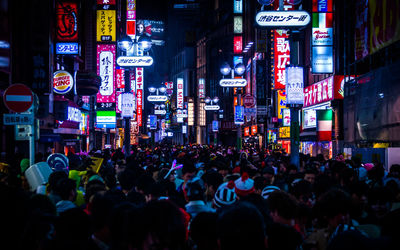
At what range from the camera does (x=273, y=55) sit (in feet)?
114

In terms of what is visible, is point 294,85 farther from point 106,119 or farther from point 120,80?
point 120,80

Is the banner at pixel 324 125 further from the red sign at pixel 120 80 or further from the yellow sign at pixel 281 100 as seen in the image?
the red sign at pixel 120 80

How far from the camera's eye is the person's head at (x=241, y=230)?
3.04 m

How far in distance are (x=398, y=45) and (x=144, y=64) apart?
11.1 metres

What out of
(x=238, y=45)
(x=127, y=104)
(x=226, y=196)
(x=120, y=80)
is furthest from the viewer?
(x=238, y=45)

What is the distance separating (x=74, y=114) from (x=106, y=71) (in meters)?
4.25

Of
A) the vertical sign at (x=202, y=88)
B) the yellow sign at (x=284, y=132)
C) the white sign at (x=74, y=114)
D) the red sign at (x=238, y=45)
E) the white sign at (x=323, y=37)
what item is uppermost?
the red sign at (x=238, y=45)

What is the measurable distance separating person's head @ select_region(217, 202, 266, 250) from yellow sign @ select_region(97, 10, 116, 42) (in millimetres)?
29114

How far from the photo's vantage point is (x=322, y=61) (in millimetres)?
26594

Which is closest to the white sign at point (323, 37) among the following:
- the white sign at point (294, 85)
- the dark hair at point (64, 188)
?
the white sign at point (294, 85)

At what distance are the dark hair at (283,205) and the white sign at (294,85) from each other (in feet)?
34.0

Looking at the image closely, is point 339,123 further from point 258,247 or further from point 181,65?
point 181,65

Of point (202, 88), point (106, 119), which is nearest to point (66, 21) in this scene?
point (106, 119)

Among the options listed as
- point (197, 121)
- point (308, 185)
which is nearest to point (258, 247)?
point (308, 185)
